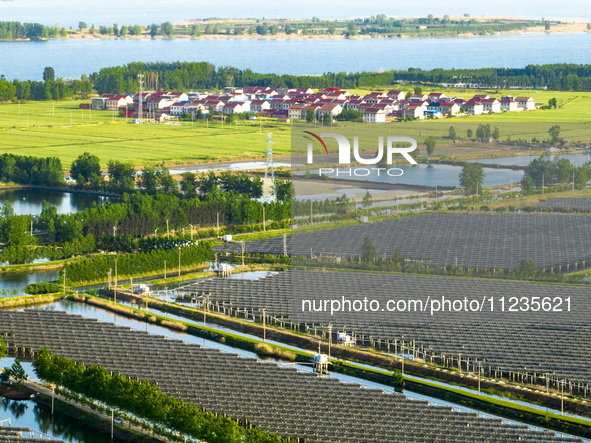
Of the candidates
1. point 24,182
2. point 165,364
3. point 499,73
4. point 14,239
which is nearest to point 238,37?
point 499,73

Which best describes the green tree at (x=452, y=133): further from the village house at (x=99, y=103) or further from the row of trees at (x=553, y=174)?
the village house at (x=99, y=103)

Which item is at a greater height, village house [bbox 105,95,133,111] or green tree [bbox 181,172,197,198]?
village house [bbox 105,95,133,111]

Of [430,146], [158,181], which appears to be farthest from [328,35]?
[430,146]

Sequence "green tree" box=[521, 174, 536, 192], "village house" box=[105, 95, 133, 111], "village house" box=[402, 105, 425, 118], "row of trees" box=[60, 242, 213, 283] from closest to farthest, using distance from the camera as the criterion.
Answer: "green tree" box=[521, 174, 536, 192], "row of trees" box=[60, 242, 213, 283], "village house" box=[402, 105, 425, 118], "village house" box=[105, 95, 133, 111]

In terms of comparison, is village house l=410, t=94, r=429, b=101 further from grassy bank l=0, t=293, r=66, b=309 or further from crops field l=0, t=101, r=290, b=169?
grassy bank l=0, t=293, r=66, b=309

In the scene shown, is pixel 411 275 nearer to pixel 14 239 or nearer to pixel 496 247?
pixel 496 247

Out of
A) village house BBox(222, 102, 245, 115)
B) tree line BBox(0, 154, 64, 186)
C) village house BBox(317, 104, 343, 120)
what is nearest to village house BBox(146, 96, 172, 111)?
village house BBox(222, 102, 245, 115)

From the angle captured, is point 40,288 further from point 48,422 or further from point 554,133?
point 554,133
